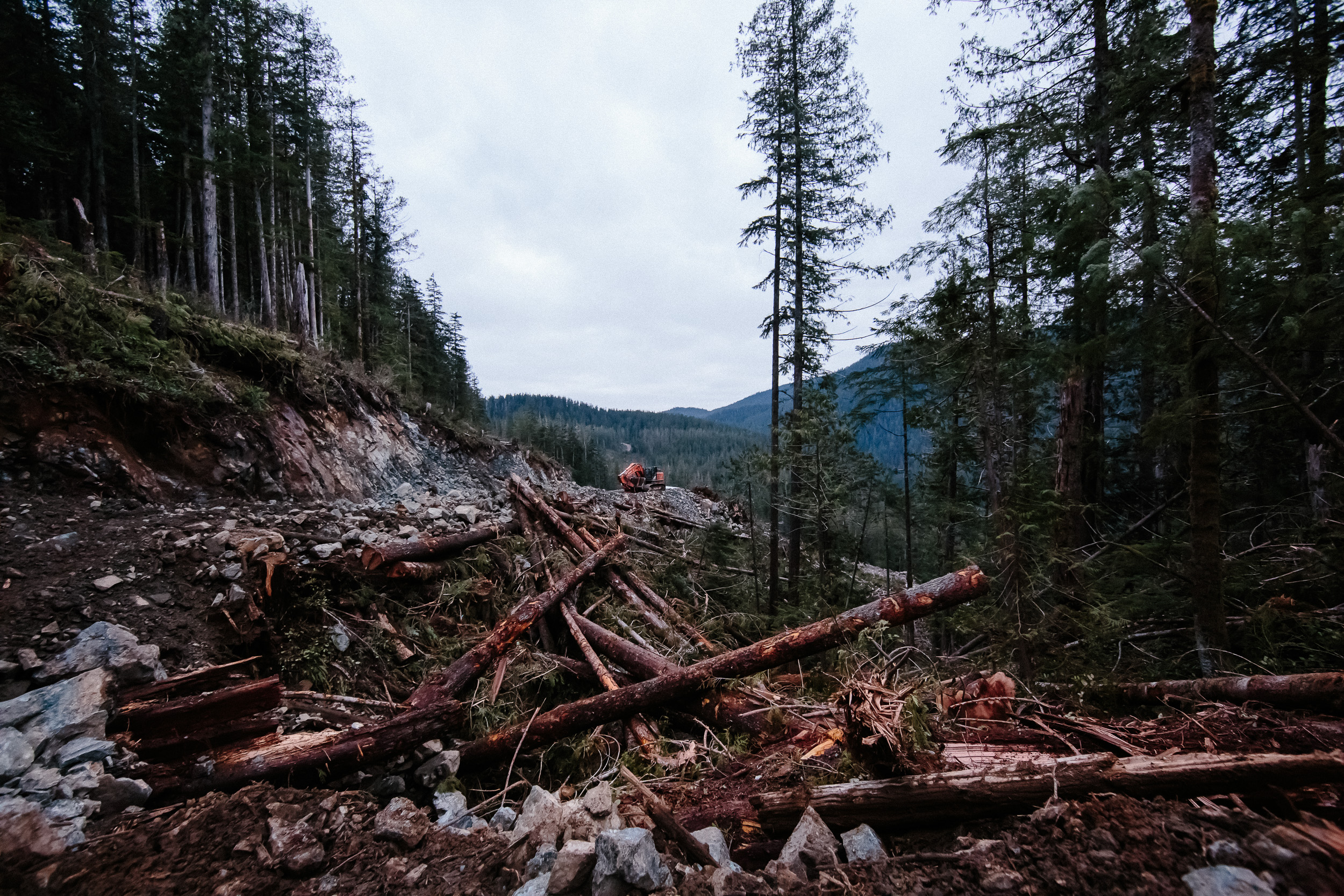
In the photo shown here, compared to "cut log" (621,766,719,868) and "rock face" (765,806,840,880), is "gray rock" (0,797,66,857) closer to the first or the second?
"cut log" (621,766,719,868)

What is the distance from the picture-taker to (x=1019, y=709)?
2711 mm

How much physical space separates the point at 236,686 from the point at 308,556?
1.90m

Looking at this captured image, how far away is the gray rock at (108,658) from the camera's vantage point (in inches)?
115

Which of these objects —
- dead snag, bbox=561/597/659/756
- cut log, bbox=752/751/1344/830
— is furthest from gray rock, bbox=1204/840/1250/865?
dead snag, bbox=561/597/659/756

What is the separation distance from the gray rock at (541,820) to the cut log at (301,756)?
1.05 meters

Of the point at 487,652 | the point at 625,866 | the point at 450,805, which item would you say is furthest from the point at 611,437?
the point at 625,866

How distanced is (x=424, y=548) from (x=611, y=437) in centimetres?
12777

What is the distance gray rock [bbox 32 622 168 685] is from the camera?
9.59 ft

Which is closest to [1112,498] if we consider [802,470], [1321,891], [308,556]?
[802,470]

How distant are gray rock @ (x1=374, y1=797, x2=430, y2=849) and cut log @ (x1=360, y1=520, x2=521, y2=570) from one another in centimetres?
317

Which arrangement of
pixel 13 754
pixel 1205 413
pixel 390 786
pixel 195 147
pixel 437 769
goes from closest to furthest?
pixel 13 754 → pixel 390 786 → pixel 437 769 → pixel 1205 413 → pixel 195 147

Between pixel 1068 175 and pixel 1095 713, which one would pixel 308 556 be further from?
pixel 1068 175

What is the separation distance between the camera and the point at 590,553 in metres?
7.00

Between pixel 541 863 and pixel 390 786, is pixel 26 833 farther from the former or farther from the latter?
pixel 541 863
